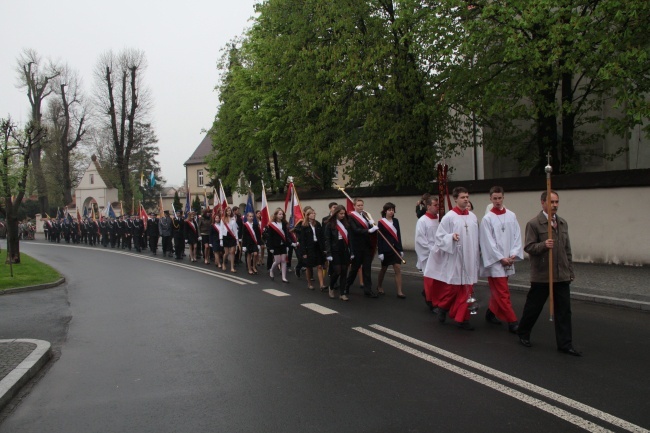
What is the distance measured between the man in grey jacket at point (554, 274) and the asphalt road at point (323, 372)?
0.27m

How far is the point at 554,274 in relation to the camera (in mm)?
5789

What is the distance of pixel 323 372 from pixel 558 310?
2.68 meters

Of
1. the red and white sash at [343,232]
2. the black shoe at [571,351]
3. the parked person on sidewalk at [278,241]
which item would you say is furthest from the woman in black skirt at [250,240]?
the black shoe at [571,351]

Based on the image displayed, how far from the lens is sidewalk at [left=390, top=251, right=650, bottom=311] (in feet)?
28.7

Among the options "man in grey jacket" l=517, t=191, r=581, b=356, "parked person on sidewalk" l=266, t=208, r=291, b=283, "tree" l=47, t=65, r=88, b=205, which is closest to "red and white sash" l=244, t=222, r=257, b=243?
"parked person on sidewalk" l=266, t=208, r=291, b=283

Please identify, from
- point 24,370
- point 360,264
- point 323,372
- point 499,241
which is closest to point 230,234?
point 360,264

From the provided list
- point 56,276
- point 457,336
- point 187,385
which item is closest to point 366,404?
point 187,385

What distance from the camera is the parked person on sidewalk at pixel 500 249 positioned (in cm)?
680

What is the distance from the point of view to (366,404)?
4.39 m

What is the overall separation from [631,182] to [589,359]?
921cm

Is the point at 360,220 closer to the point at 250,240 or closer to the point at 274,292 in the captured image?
the point at 274,292

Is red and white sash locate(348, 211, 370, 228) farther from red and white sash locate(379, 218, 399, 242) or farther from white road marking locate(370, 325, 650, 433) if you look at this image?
white road marking locate(370, 325, 650, 433)

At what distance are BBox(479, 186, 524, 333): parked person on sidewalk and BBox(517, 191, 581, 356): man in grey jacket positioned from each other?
0.72 metres

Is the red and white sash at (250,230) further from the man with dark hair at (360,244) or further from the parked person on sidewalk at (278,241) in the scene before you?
the man with dark hair at (360,244)
